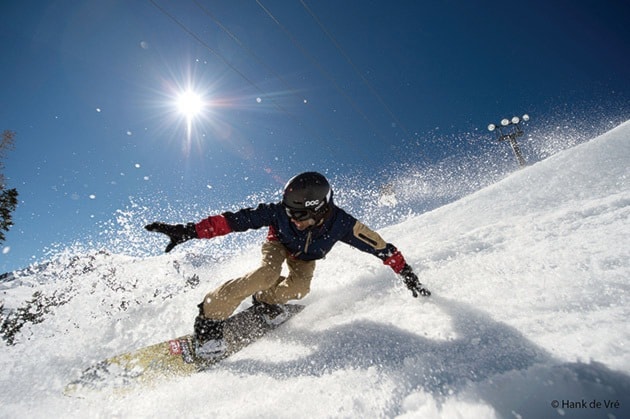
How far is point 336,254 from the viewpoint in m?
5.88

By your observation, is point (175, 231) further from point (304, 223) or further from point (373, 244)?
point (373, 244)

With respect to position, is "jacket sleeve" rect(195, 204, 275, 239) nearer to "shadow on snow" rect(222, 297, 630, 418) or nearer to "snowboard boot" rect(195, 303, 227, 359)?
"snowboard boot" rect(195, 303, 227, 359)

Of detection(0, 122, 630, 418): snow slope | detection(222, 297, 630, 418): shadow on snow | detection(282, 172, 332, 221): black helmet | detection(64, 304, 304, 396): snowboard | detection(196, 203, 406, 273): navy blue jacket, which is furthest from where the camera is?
detection(196, 203, 406, 273): navy blue jacket

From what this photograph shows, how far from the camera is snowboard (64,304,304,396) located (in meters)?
3.02

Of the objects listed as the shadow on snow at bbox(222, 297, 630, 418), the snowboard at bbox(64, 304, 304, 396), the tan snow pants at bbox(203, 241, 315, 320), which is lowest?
the shadow on snow at bbox(222, 297, 630, 418)

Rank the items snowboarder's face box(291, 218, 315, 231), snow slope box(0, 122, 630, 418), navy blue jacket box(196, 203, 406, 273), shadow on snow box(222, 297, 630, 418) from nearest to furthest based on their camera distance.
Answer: shadow on snow box(222, 297, 630, 418) < snow slope box(0, 122, 630, 418) < snowboarder's face box(291, 218, 315, 231) < navy blue jacket box(196, 203, 406, 273)

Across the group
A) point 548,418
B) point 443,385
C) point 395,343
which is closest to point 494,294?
point 395,343

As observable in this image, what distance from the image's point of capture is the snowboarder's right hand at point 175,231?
333 centimetres

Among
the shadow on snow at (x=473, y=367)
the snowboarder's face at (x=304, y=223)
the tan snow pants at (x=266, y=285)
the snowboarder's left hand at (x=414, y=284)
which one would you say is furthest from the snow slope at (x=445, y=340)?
the snowboarder's face at (x=304, y=223)

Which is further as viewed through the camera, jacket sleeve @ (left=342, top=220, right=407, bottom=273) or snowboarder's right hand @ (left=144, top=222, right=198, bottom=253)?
jacket sleeve @ (left=342, top=220, right=407, bottom=273)

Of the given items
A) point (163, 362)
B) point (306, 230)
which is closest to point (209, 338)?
point (163, 362)

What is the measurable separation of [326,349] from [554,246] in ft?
7.67

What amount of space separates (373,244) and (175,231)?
2.17 metres

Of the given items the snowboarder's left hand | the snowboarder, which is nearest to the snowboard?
the snowboarder
